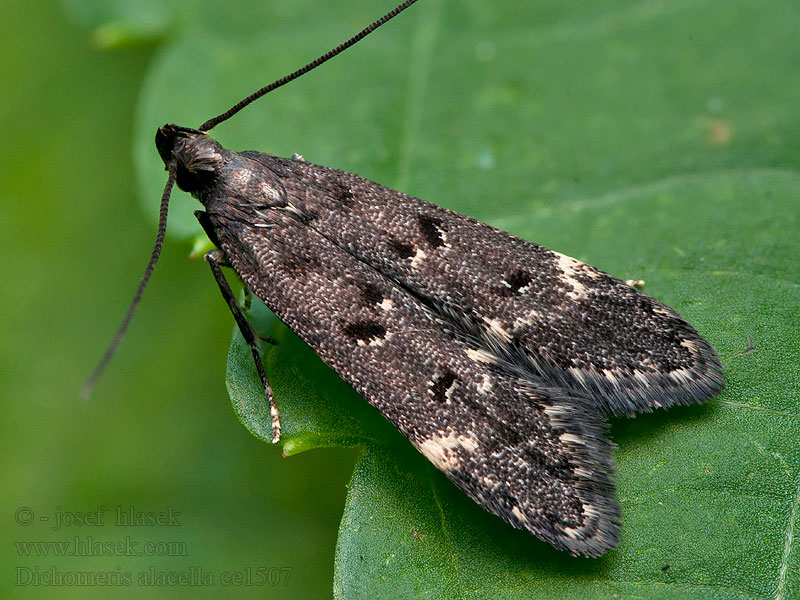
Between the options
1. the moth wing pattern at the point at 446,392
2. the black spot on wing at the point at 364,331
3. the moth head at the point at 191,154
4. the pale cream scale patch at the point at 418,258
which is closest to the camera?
the moth wing pattern at the point at 446,392

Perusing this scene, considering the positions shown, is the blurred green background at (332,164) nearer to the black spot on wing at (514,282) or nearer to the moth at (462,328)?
the moth at (462,328)

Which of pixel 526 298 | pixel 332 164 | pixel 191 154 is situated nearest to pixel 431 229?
pixel 526 298

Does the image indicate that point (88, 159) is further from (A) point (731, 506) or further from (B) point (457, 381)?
(A) point (731, 506)

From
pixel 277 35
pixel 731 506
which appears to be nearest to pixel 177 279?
pixel 277 35

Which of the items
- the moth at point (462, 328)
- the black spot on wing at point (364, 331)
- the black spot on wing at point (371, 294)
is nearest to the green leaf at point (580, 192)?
the moth at point (462, 328)

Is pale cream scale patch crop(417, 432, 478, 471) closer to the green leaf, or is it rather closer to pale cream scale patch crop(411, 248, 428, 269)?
the green leaf

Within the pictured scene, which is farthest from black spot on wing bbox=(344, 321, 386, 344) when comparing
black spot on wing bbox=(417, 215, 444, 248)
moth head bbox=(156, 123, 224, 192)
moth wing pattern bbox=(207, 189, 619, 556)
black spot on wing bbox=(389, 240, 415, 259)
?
moth head bbox=(156, 123, 224, 192)
